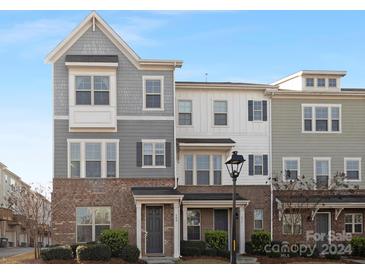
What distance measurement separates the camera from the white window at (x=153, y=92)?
36.0m

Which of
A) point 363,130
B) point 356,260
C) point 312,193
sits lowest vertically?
point 356,260

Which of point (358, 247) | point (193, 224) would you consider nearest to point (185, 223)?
point (193, 224)

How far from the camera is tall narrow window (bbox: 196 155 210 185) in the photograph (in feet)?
126

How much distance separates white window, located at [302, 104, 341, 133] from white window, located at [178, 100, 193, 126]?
6108 mm

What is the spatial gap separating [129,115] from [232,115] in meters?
6.05

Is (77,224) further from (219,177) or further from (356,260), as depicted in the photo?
(356,260)

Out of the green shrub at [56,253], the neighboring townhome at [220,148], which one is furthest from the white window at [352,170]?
the green shrub at [56,253]

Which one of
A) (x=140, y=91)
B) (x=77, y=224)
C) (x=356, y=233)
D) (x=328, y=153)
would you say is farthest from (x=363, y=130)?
(x=77, y=224)

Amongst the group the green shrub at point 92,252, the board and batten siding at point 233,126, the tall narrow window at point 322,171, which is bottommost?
the green shrub at point 92,252

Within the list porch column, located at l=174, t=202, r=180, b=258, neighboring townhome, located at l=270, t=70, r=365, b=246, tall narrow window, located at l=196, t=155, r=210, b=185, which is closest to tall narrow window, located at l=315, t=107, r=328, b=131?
neighboring townhome, located at l=270, t=70, r=365, b=246

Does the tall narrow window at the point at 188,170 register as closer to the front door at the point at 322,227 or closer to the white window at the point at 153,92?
the white window at the point at 153,92

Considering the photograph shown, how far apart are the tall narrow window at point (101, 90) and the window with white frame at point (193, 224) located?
7314mm

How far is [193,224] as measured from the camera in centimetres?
3791

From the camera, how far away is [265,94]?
3919cm
